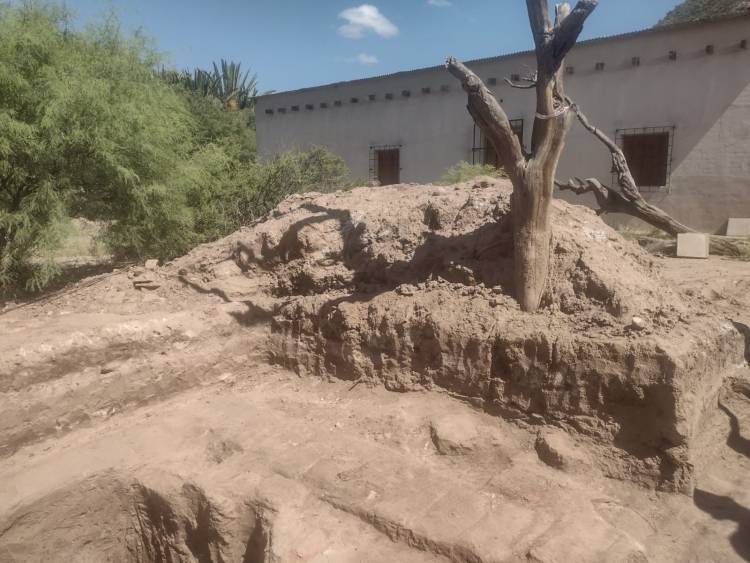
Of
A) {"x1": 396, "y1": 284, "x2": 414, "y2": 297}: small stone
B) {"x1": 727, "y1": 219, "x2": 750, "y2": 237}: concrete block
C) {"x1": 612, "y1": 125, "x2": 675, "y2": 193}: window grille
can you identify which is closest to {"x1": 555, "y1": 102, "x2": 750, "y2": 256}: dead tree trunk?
{"x1": 727, "y1": 219, "x2": 750, "y2": 237}: concrete block

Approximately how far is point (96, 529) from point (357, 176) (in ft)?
41.7

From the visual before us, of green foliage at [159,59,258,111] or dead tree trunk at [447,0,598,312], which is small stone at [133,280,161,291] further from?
green foliage at [159,59,258,111]

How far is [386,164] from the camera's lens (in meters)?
15.2

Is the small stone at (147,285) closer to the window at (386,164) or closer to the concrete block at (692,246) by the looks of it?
the concrete block at (692,246)

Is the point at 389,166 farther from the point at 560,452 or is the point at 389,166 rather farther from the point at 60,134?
the point at 560,452

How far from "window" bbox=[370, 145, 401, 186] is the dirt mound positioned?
9309 mm

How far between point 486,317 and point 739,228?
8375 mm

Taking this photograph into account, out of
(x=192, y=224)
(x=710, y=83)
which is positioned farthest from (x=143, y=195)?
(x=710, y=83)

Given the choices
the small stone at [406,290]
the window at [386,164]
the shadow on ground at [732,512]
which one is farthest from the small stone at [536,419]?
the window at [386,164]

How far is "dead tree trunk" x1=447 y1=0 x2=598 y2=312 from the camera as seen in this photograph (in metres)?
3.67

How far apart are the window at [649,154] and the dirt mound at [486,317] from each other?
7706 mm

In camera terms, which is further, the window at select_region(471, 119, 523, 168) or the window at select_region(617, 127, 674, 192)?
the window at select_region(471, 119, 523, 168)

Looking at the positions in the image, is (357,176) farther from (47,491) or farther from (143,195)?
(47,491)

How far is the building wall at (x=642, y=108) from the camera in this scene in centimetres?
1055
